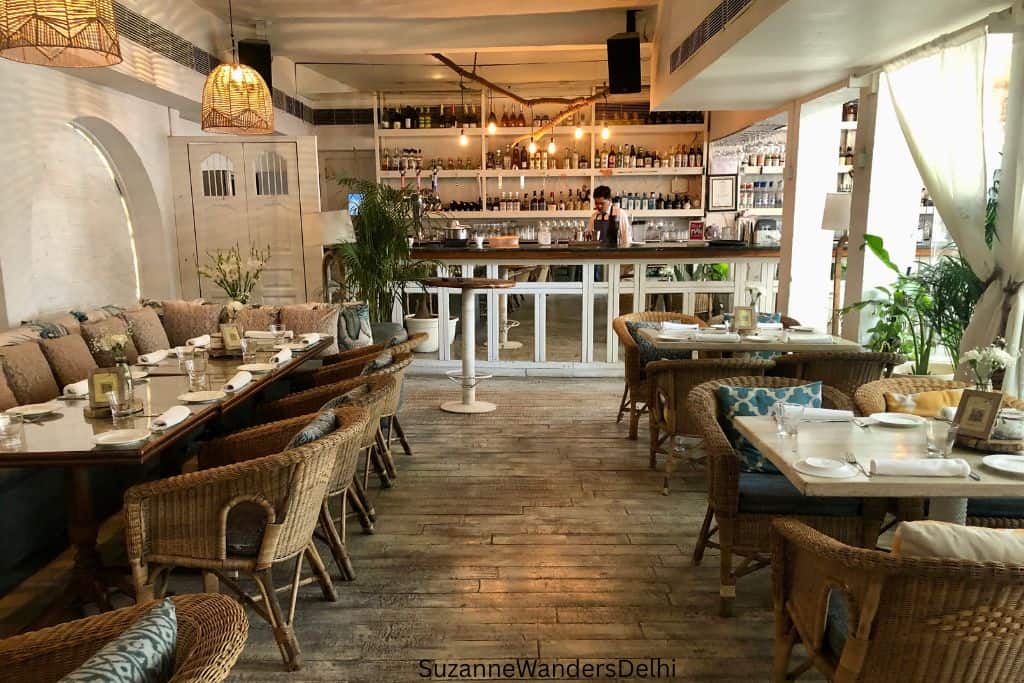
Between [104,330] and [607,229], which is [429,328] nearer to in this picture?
[607,229]

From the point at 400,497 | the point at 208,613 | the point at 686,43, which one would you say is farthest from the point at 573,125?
the point at 208,613

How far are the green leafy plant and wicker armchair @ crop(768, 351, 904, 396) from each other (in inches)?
146

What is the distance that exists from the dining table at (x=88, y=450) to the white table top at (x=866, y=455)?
2188 millimetres

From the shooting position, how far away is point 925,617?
1602 millimetres

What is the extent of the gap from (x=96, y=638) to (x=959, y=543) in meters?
1.82

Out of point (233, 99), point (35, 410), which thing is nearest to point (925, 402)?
point (35, 410)

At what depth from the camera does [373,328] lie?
641 centimetres

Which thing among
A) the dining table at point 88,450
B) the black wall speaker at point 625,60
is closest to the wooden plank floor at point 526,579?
the dining table at point 88,450

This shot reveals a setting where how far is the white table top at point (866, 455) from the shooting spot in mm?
2113

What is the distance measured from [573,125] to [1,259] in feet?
23.8

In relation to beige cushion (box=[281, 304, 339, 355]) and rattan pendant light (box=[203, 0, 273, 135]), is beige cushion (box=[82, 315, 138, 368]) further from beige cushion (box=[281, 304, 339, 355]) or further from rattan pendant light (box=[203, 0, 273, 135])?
rattan pendant light (box=[203, 0, 273, 135])

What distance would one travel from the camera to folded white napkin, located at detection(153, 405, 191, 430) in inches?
108

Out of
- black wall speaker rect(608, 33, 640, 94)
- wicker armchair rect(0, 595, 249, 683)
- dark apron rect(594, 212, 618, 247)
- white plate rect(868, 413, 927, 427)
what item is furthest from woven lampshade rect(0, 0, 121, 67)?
black wall speaker rect(608, 33, 640, 94)

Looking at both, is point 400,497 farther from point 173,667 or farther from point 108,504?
point 173,667
